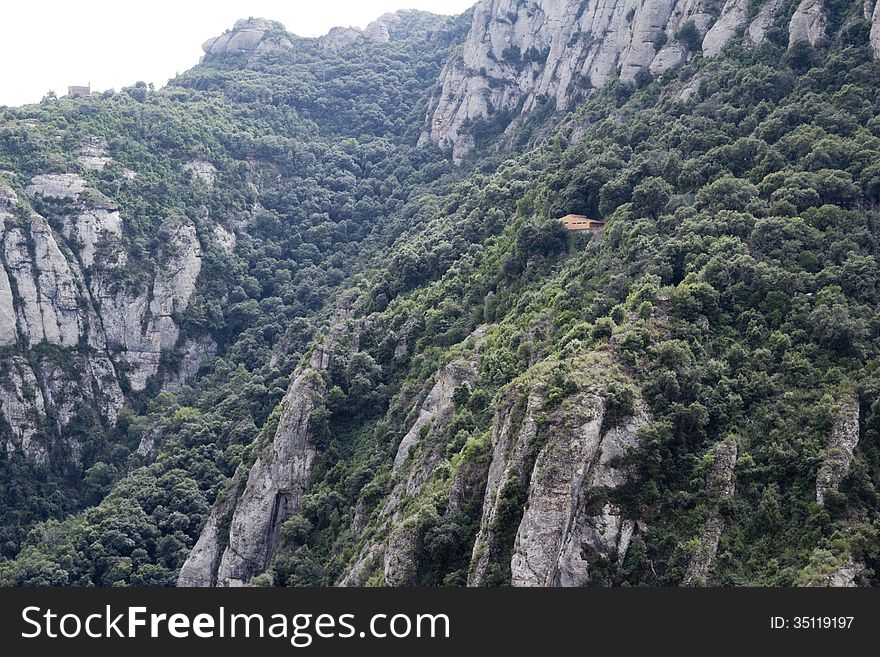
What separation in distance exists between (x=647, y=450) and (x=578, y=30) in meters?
88.0

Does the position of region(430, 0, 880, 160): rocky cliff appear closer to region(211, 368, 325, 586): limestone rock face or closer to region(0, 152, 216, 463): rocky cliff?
region(0, 152, 216, 463): rocky cliff

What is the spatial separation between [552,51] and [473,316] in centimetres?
6363

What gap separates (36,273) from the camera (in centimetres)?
12925

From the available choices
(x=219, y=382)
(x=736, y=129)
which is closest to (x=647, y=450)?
(x=736, y=129)

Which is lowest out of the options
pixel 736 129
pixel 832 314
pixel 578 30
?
pixel 832 314

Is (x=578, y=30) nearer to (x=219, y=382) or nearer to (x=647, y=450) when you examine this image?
(x=219, y=382)

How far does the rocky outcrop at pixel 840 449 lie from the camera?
2185 inches

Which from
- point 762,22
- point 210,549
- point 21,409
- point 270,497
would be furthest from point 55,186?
point 762,22

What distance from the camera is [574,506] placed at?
185 ft

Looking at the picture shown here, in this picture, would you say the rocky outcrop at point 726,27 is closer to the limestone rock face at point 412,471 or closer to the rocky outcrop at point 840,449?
the limestone rock face at point 412,471

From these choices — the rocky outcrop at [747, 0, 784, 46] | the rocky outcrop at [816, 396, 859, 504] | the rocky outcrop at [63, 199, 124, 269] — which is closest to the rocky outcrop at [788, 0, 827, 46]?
the rocky outcrop at [747, 0, 784, 46]

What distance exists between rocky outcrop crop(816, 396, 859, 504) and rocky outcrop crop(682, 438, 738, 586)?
15.2 ft

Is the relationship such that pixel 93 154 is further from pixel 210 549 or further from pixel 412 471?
pixel 412 471

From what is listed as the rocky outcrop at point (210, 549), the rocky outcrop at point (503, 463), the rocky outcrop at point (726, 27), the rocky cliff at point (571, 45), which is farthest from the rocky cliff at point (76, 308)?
the rocky outcrop at point (503, 463)
